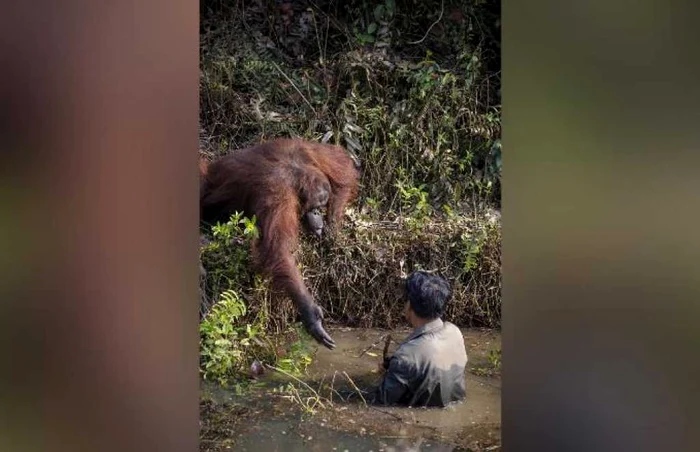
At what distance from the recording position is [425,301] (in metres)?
2.10

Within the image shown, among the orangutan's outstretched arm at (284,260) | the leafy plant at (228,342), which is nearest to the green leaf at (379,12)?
the orangutan's outstretched arm at (284,260)

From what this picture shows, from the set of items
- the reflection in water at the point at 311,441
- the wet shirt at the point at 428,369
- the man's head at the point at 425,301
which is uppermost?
the man's head at the point at 425,301

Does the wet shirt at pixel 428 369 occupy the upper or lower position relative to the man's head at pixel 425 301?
lower

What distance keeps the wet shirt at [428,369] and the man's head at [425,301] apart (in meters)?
0.03

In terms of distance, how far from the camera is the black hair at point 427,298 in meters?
2.10

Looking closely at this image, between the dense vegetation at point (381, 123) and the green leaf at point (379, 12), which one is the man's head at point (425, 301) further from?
the green leaf at point (379, 12)

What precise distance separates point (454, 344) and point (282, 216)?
2.28 feet

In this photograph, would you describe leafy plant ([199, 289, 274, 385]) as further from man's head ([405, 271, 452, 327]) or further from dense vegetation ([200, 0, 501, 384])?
man's head ([405, 271, 452, 327])

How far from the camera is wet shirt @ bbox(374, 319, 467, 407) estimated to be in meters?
2.04

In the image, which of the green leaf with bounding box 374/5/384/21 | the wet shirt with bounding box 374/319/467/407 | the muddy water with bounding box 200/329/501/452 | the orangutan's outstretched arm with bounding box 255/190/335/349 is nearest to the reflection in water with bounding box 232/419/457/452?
the muddy water with bounding box 200/329/501/452

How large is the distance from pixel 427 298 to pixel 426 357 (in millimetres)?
189
